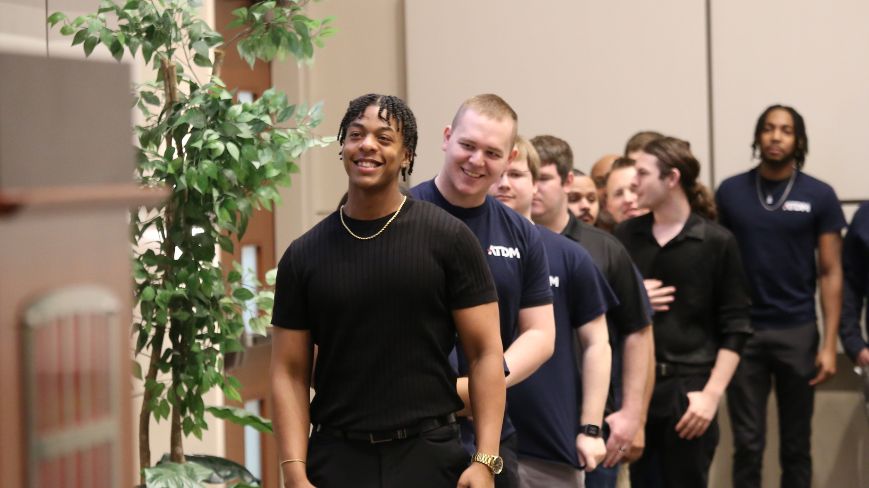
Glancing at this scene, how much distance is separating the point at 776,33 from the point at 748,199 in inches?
31.0

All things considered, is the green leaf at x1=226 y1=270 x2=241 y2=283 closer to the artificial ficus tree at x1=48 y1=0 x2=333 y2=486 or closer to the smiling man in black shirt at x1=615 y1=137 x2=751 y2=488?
the artificial ficus tree at x1=48 y1=0 x2=333 y2=486

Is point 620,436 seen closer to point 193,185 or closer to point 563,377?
point 563,377

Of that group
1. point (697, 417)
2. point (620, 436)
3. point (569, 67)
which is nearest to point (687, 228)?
point (697, 417)

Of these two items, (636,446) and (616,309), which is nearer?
(616,309)

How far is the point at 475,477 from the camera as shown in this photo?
214cm

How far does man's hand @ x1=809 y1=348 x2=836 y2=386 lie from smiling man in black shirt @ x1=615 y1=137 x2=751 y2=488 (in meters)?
1.14

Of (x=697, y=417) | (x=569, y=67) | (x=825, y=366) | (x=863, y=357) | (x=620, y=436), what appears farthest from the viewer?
(x=569, y=67)

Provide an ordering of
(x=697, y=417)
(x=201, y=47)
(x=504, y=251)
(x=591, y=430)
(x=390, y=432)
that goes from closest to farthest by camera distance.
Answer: (x=390, y=432)
(x=504, y=251)
(x=201, y=47)
(x=591, y=430)
(x=697, y=417)

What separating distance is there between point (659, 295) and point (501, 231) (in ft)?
5.65

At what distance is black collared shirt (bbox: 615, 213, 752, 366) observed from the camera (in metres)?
4.19

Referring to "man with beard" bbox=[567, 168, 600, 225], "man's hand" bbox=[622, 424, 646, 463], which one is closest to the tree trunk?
"man's hand" bbox=[622, 424, 646, 463]

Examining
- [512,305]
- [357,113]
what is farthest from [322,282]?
[512,305]

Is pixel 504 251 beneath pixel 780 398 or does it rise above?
above

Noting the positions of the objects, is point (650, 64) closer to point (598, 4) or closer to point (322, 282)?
point (598, 4)
